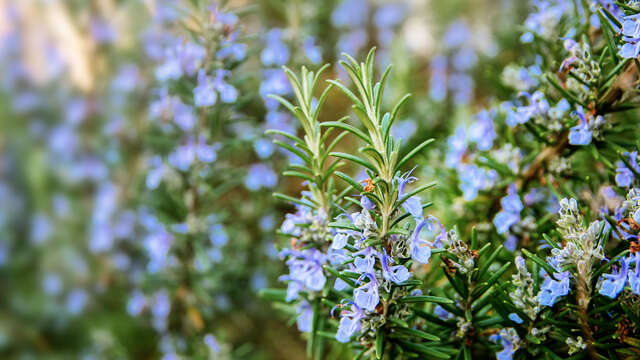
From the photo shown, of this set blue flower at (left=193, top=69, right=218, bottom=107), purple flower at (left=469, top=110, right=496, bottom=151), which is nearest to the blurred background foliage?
blue flower at (left=193, top=69, right=218, bottom=107)

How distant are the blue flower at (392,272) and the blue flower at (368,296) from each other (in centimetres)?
2

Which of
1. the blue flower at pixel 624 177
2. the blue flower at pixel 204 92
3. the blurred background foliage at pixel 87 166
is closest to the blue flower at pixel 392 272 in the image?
the blue flower at pixel 624 177

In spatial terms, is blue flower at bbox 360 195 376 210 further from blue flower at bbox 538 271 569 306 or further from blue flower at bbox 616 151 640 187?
blue flower at bbox 616 151 640 187

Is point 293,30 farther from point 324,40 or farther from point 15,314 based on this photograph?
point 15,314

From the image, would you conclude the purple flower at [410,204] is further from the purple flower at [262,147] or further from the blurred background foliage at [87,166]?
the blurred background foliage at [87,166]

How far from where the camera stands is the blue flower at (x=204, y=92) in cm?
95

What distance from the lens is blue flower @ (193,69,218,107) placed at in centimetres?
95

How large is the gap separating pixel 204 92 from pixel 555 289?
2.45 ft

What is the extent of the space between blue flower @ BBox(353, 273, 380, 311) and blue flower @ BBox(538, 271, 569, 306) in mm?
201

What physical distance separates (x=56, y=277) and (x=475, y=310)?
1.59 m

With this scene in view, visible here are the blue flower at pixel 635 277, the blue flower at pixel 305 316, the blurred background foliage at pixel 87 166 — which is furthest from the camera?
the blurred background foliage at pixel 87 166

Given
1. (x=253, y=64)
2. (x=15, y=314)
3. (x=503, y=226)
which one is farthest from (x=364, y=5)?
(x=15, y=314)

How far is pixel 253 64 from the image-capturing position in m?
2.06

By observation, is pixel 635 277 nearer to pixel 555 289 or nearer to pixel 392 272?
pixel 555 289
